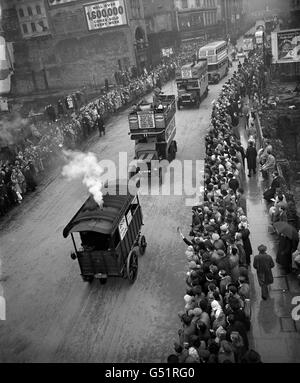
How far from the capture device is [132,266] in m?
11.4

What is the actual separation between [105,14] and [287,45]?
2093cm

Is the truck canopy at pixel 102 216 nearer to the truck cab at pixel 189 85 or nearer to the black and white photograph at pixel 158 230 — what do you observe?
the black and white photograph at pixel 158 230

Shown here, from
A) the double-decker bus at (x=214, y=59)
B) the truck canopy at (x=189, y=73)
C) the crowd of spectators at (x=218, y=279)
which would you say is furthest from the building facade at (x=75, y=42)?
the crowd of spectators at (x=218, y=279)

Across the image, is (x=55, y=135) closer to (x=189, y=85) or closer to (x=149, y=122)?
(x=149, y=122)

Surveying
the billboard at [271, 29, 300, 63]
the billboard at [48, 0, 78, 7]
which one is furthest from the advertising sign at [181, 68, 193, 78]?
the billboard at [48, 0, 78, 7]

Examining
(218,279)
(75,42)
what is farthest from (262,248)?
(75,42)

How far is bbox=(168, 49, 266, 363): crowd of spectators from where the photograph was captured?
7215mm

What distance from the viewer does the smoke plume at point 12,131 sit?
2535 cm

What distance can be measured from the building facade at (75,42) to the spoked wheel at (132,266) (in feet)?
116

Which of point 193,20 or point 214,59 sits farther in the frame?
point 193,20

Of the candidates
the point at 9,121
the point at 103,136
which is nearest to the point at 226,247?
the point at 103,136

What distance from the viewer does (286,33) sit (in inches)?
1111

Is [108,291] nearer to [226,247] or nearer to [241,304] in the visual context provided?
[226,247]

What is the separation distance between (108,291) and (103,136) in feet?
53.3
